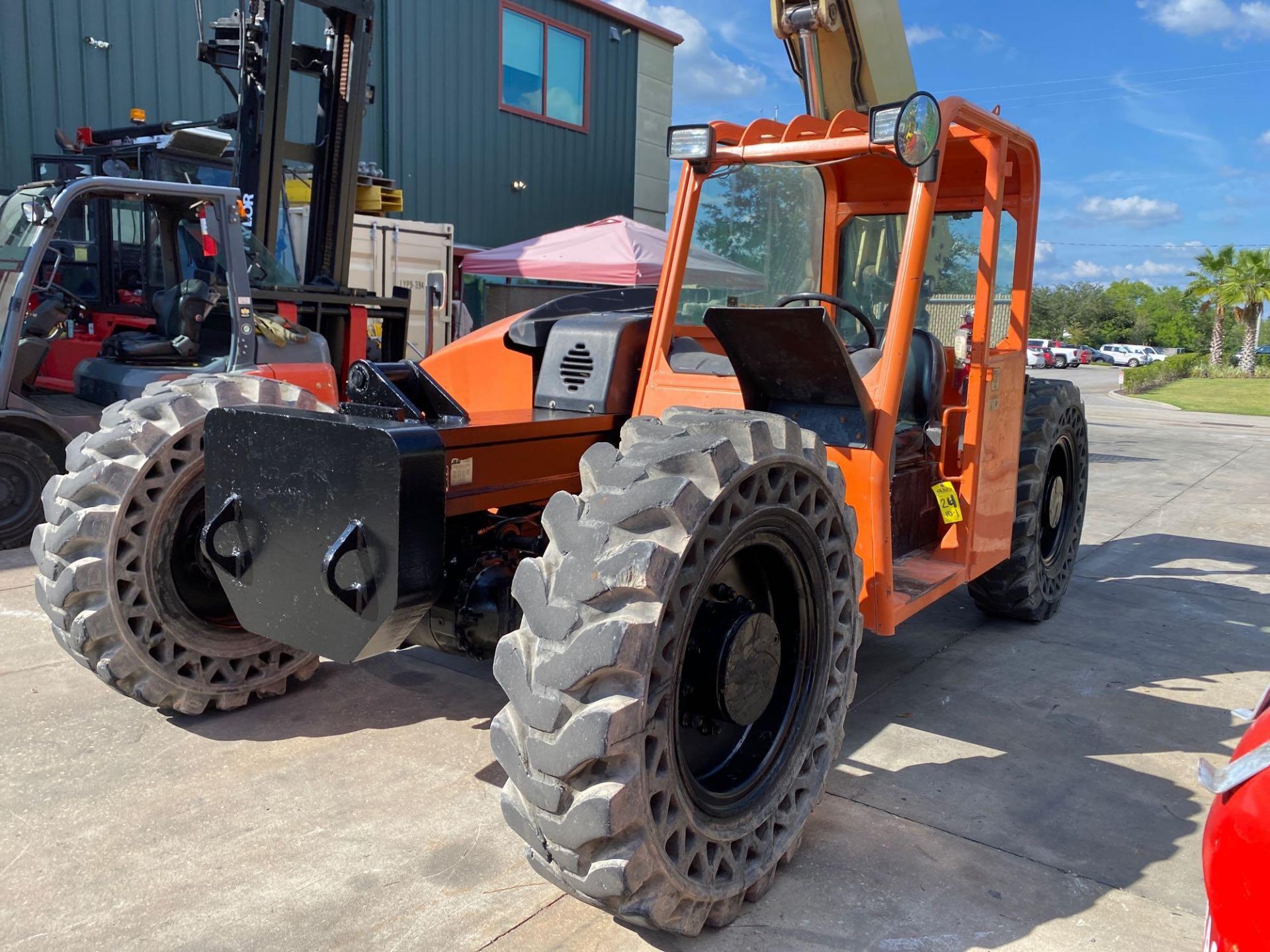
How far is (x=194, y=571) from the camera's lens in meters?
3.81

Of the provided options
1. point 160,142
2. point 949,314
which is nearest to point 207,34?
point 160,142

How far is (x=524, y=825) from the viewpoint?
240 cm

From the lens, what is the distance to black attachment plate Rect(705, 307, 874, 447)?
3.34 m

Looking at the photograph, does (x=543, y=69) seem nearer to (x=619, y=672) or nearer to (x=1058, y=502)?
(x=1058, y=502)

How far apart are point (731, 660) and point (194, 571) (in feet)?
7.25

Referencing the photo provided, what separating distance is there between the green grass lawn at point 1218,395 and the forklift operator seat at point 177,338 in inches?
1008

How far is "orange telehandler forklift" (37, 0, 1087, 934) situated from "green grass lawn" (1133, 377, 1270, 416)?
2495 cm

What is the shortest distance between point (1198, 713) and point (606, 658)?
346 centimetres

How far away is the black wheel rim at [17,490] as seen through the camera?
21.9 feet

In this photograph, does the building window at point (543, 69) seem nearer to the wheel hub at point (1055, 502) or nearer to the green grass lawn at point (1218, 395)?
the wheel hub at point (1055, 502)

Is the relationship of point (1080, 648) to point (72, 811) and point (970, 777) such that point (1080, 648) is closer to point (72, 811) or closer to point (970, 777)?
point (970, 777)

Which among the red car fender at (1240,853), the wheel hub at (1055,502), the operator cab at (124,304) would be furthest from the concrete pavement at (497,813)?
the operator cab at (124,304)

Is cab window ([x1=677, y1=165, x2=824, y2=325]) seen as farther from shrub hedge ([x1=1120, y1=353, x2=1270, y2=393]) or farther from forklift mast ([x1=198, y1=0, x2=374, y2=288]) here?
shrub hedge ([x1=1120, y1=353, x2=1270, y2=393])

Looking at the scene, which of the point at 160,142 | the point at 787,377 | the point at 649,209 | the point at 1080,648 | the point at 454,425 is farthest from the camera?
the point at 649,209
